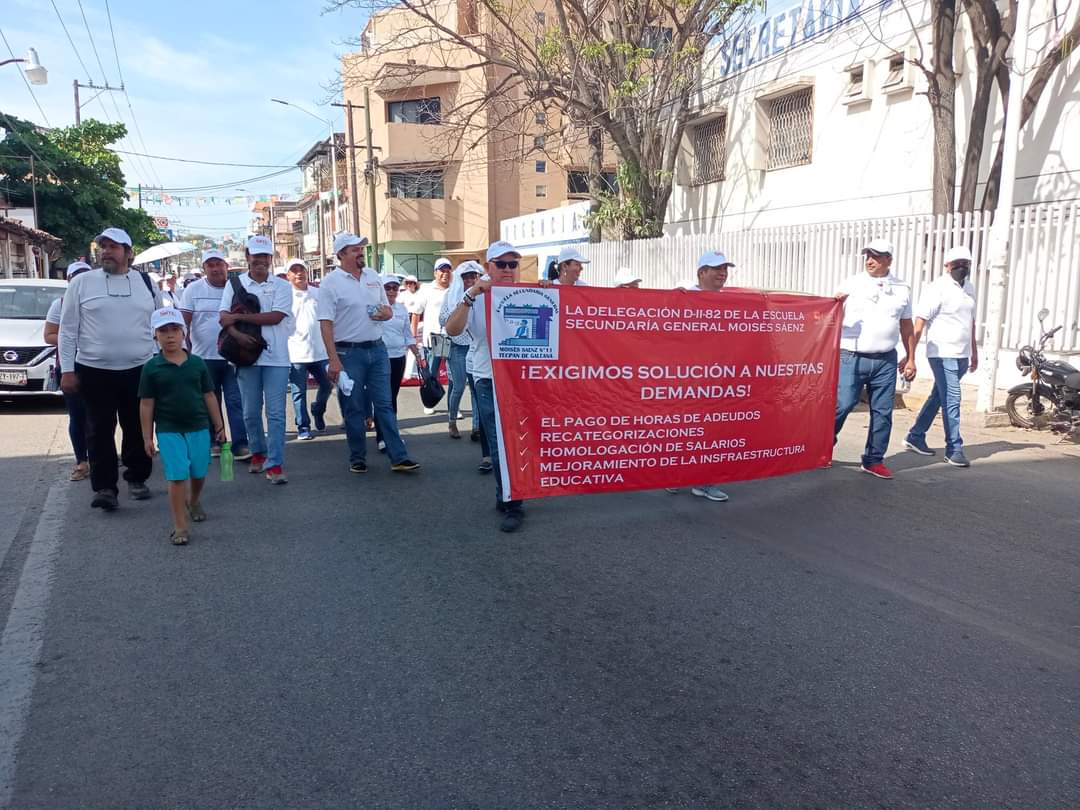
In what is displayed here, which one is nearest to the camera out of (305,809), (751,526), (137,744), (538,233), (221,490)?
(305,809)

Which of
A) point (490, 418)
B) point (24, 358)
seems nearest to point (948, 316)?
point (490, 418)

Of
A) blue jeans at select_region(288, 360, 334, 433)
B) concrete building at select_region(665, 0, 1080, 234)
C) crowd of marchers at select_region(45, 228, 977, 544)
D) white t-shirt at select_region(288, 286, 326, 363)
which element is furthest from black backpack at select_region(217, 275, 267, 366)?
concrete building at select_region(665, 0, 1080, 234)

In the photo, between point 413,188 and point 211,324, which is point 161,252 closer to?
point 211,324

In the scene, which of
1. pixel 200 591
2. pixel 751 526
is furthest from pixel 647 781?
pixel 751 526

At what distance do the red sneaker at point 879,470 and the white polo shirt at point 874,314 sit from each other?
95 cm

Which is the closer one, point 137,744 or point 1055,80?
point 137,744

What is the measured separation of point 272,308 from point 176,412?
1.78 m

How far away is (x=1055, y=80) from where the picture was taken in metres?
11.6

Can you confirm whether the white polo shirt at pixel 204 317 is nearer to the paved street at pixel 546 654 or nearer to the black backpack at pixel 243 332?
the black backpack at pixel 243 332

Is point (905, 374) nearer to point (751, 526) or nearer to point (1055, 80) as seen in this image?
point (751, 526)

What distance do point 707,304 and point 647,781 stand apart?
3654 millimetres

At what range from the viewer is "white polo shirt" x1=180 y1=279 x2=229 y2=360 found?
7.57 m

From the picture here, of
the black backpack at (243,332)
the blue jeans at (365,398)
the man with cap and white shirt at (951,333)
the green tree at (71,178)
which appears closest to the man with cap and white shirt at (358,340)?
the blue jeans at (365,398)

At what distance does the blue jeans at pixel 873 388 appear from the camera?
683 cm
